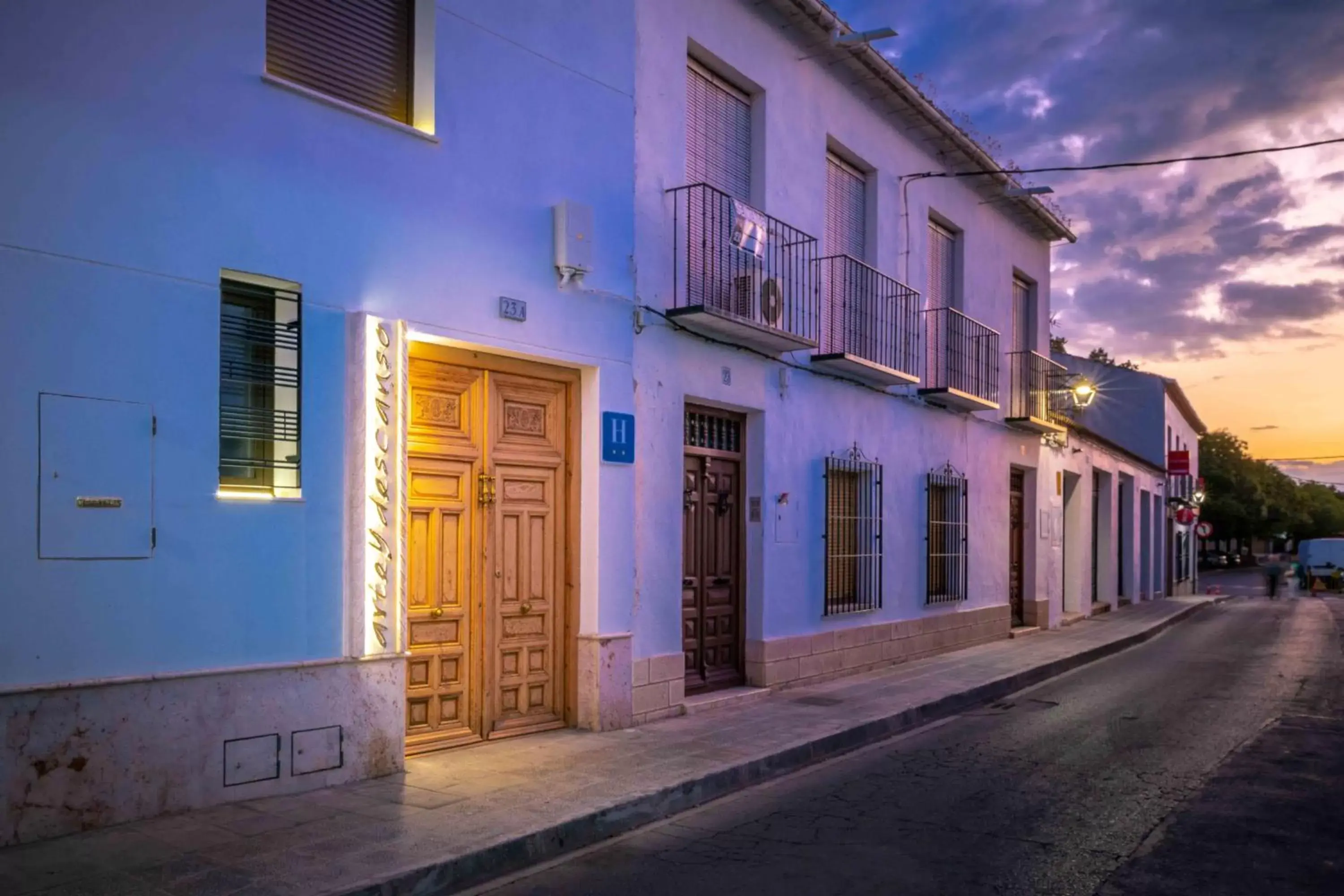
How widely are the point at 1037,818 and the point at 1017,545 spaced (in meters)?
12.1

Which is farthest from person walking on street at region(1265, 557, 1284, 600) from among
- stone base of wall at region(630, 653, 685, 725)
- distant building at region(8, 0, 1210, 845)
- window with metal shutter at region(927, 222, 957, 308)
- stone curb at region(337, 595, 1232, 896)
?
stone base of wall at region(630, 653, 685, 725)

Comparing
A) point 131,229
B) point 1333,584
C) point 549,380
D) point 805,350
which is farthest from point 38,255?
point 1333,584

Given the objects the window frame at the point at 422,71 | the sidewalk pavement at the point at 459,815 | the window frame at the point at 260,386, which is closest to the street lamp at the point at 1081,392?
the sidewalk pavement at the point at 459,815

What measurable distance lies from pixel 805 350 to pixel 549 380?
12.7ft

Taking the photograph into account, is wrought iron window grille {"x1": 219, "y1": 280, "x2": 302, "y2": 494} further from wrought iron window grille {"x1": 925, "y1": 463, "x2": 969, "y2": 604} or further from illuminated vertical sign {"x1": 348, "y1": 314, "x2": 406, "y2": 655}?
wrought iron window grille {"x1": 925, "y1": 463, "x2": 969, "y2": 604}

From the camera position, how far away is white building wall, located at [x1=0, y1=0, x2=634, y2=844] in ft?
17.4

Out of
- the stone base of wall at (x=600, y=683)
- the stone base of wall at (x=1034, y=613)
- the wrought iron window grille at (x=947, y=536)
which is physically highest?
the wrought iron window grille at (x=947, y=536)

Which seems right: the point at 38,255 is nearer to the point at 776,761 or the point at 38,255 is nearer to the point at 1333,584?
the point at 776,761

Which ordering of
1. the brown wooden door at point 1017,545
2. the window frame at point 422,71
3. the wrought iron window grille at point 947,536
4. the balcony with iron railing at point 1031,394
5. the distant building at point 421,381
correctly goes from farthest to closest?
the brown wooden door at point 1017,545 → the balcony with iron railing at point 1031,394 → the wrought iron window grille at point 947,536 → the window frame at point 422,71 → the distant building at point 421,381

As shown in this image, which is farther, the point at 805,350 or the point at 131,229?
the point at 805,350

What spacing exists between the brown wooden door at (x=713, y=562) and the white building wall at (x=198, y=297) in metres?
2.81

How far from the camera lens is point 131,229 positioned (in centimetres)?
569

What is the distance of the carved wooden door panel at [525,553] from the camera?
7.98 m

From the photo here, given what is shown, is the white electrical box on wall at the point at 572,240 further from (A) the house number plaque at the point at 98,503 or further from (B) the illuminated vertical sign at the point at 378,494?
(A) the house number plaque at the point at 98,503
